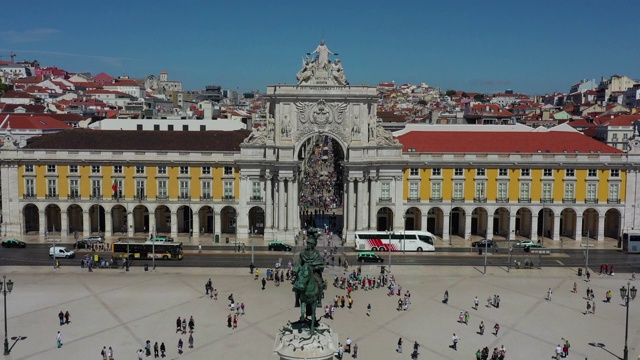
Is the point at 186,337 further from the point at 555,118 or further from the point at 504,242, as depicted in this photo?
the point at 555,118

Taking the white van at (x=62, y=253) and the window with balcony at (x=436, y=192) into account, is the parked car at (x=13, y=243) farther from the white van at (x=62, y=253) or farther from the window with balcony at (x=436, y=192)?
the window with balcony at (x=436, y=192)

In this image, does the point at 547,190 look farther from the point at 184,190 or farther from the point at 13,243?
the point at 13,243

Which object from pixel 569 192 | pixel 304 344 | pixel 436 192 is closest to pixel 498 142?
pixel 569 192

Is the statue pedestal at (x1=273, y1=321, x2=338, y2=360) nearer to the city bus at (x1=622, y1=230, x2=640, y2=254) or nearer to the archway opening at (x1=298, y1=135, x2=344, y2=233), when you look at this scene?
the archway opening at (x1=298, y1=135, x2=344, y2=233)

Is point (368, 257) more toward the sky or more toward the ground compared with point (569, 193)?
more toward the ground

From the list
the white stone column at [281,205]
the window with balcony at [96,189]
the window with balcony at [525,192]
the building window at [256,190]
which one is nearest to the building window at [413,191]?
the window with balcony at [525,192]

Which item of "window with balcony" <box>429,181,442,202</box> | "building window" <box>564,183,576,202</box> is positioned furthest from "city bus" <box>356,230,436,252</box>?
"building window" <box>564,183,576,202</box>
